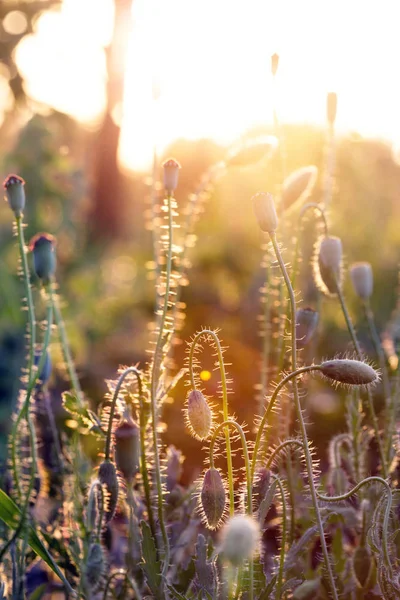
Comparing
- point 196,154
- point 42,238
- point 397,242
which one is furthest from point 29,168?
point 196,154

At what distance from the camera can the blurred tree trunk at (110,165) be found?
1018 cm

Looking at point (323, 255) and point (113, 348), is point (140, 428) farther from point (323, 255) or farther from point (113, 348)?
point (113, 348)

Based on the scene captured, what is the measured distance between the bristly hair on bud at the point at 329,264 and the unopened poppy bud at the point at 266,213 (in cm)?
31

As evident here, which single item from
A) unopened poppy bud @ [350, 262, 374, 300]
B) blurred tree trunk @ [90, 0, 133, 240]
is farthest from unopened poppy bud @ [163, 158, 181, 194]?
blurred tree trunk @ [90, 0, 133, 240]

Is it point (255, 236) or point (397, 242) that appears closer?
point (397, 242)

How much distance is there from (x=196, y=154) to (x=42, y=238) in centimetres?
1160

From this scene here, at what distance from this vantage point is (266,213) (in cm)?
86

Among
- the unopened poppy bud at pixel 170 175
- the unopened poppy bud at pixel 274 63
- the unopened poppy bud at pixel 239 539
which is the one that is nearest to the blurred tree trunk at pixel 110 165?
the unopened poppy bud at pixel 274 63

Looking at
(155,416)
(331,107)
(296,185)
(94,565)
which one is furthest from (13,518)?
(331,107)

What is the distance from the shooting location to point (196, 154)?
12500 millimetres

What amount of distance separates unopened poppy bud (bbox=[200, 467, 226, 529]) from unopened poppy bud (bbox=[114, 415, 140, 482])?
112 millimetres

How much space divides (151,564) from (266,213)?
16.9 inches

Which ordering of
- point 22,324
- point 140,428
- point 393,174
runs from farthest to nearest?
point 393,174
point 22,324
point 140,428

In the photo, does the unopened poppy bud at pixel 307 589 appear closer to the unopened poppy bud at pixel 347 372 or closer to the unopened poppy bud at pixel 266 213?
the unopened poppy bud at pixel 347 372
